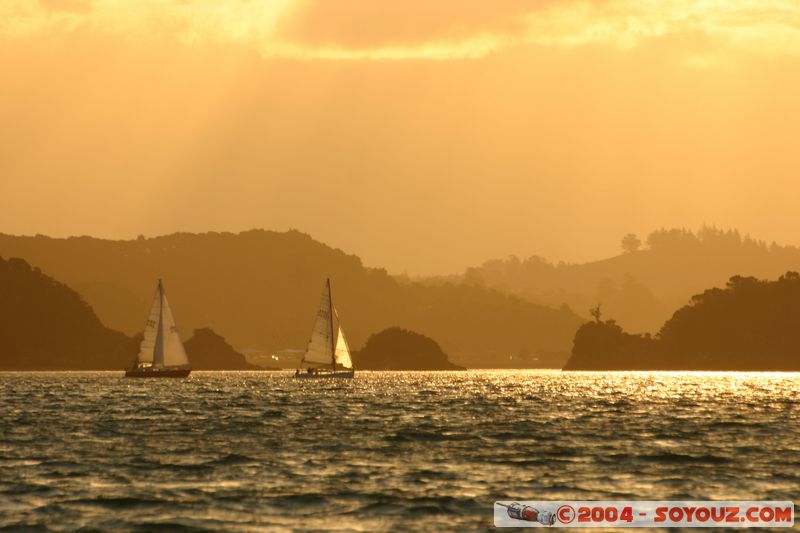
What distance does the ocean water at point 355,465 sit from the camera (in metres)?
42.8

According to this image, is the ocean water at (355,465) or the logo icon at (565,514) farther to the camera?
the ocean water at (355,465)

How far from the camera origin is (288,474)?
5372 cm

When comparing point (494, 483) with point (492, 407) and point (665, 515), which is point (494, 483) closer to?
point (665, 515)

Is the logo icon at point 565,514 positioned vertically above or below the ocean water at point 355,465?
below

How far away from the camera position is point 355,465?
57812 millimetres

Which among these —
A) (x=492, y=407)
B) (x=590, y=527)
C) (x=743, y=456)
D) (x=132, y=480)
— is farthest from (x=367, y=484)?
(x=492, y=407)

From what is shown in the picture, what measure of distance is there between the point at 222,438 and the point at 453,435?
1360 centimetres

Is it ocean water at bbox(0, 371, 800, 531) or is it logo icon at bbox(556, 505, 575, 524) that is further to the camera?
ocean water at bbox(0, 371, 800, 531)

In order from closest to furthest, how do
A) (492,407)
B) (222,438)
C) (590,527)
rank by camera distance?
(590,527)
(222,438)
(492,407)

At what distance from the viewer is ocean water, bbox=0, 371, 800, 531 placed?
4275 centimetres

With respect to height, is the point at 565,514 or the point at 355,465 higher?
the point at 355,465

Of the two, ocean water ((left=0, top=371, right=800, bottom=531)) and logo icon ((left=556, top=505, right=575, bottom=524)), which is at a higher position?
ocean water ((left=0, top=371, right=800, bottom=531))

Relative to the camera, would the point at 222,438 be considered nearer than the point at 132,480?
No

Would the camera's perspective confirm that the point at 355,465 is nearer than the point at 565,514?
No
